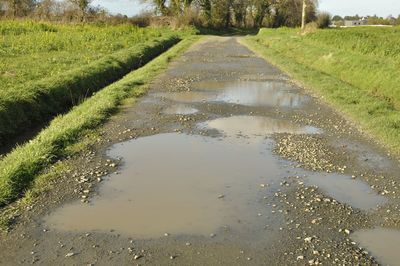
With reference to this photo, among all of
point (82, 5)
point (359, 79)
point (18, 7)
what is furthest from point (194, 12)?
point (359, 79)

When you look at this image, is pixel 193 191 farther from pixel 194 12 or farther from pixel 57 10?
pixel 194 12

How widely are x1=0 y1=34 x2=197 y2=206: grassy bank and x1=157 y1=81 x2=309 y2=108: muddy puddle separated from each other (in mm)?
1767

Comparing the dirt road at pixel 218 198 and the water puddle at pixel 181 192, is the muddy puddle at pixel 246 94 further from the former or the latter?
the water puddle at pixel 181 192

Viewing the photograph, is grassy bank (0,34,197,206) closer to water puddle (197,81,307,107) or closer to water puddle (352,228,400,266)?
water puddle (197,81,307,107)

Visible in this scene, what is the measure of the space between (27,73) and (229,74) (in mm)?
7922

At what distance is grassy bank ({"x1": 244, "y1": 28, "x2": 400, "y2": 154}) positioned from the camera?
420 inches

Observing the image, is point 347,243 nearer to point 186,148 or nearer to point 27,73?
point 186,148

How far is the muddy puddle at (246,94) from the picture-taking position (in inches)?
523

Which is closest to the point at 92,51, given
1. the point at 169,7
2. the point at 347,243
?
the point at 347,243

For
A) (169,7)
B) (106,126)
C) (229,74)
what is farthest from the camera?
(169,7)

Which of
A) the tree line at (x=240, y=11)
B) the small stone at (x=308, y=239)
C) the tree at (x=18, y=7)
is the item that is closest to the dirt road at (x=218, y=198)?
the small stone at (x=308, y=239)

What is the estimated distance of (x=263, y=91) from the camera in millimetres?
15102

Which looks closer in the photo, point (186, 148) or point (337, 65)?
point (186, 148)

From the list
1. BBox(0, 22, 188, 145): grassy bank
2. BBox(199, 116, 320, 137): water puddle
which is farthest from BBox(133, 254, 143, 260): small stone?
BBox(0, 22, 188, 145): grassy bank
